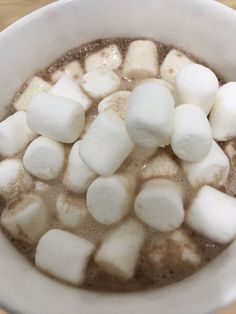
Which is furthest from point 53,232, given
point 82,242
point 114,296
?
point 114,296

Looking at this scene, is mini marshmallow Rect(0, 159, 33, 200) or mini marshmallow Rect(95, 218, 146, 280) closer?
mini marshmallow Rect(95, 218, 146, 280)

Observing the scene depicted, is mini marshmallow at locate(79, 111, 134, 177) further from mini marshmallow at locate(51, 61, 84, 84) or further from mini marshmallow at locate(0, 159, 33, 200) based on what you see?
mini marshmallow at locate(51, 61, 84, 84)

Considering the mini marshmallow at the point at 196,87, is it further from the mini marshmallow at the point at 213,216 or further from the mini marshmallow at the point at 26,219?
the mini marshmallow at the point at 26,219

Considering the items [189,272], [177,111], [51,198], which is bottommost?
[189,272]

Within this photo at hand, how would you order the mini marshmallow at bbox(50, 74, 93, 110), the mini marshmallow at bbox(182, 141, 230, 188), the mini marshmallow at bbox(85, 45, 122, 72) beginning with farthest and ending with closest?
the mini marshmallow at bbox(85, 45, 122, 72)
the mini marshmallow at bbox(50, 74, 93, 110)
the mini marshmallow at bbox(182, 141, 230, 188)

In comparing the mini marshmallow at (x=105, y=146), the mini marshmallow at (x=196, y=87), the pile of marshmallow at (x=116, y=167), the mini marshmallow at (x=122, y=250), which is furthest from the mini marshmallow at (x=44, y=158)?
the mini marshmallow at (x=196, y=87)

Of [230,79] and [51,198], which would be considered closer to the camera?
[51,198]

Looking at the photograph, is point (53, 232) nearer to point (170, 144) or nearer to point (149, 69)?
point (170, 144)

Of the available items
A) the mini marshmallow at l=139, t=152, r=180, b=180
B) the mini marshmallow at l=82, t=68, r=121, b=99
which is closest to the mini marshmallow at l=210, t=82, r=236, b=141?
the mini marshmallow at l=139, t=152, r=180, b=180
